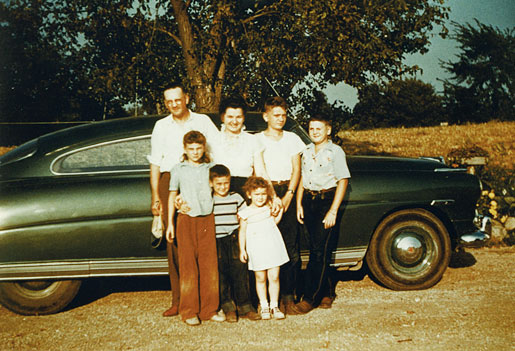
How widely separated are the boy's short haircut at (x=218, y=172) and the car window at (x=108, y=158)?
67 cm

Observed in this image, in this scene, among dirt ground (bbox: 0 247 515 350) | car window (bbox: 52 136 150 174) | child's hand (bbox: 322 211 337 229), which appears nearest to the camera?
dirt ground (bbox: 0 247 515 350)

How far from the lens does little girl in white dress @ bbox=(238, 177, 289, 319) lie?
3791 millimetres

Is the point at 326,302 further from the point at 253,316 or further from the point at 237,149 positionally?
the point at 237,149

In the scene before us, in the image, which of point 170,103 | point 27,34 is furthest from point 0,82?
point 170,103

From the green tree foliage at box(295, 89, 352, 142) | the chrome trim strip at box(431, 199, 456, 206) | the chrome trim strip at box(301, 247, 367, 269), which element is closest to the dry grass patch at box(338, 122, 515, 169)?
the green tree foliage at box(295, 89, 352, 142)

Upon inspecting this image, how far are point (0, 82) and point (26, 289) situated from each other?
12576 mm

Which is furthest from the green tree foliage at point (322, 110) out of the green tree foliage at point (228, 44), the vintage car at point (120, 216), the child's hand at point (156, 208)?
the child's hand at point (156, 208)

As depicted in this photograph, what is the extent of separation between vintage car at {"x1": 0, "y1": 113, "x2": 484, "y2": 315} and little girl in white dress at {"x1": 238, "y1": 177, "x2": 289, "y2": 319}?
51 centimetres

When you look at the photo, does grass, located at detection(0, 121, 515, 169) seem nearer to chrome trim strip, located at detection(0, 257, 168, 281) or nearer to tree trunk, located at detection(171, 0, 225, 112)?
tree trunk, located at detection(171, 0, 225, 112)

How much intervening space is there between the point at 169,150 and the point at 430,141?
53.0 feet

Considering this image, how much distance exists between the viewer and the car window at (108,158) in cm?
402

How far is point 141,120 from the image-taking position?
435 centimetres

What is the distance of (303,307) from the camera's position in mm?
3957

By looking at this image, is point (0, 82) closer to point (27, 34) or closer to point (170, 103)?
point (27, 34)
